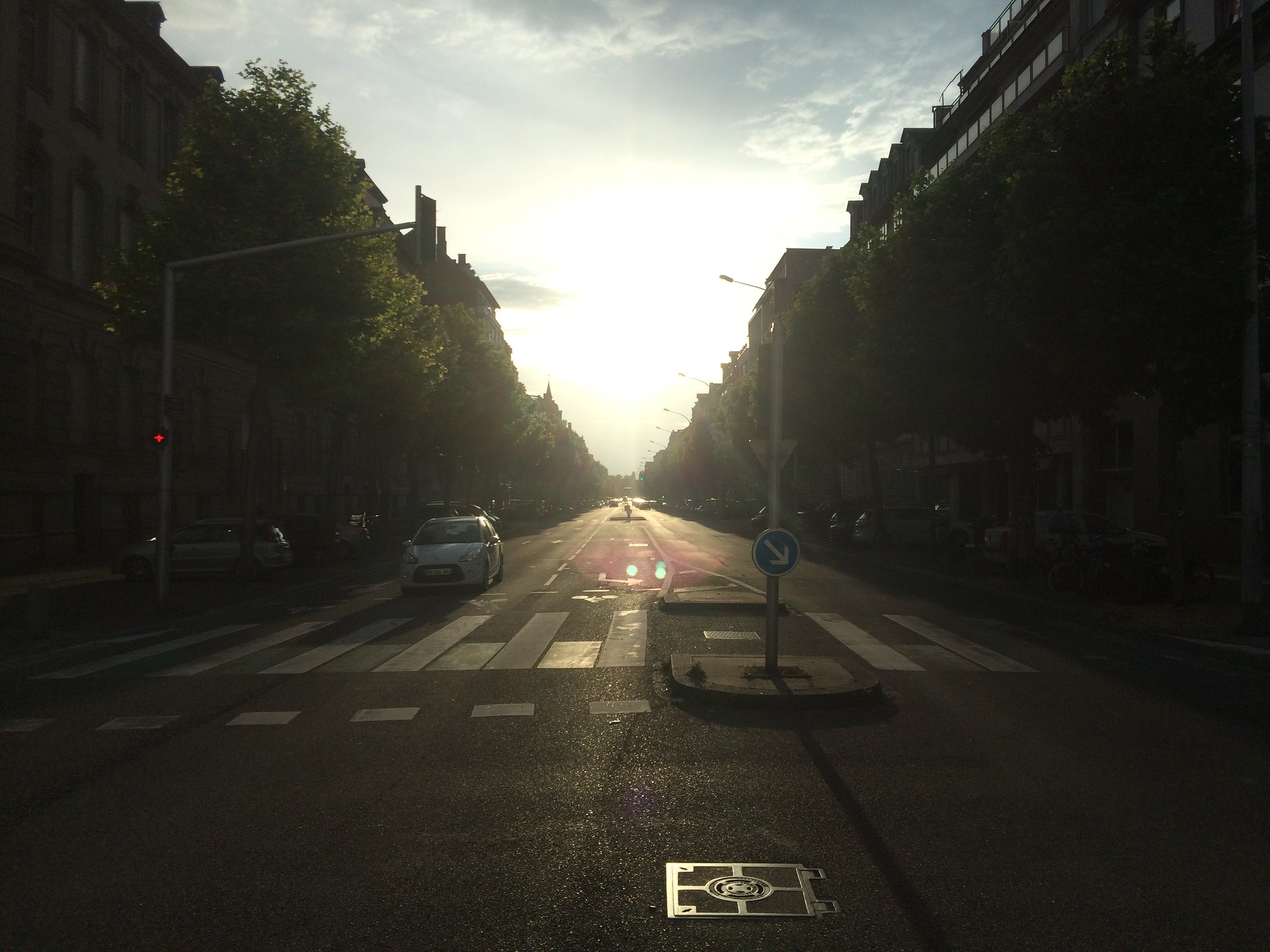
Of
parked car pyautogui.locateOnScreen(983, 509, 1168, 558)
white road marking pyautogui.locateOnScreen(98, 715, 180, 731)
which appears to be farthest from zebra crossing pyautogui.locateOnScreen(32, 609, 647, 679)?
parked car pyautogui.locateOnScreen(983, 509, 1168, 558)

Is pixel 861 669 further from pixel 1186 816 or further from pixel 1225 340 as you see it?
pixel 1225 340

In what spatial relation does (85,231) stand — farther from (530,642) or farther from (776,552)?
(776,552)

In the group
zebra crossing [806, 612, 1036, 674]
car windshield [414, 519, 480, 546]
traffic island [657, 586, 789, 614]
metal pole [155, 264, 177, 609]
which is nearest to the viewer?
zebra crossing [806, 612, 1036, 674]

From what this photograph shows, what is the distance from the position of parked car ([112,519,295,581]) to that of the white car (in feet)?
16.3

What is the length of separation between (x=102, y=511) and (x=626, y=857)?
30.2 meters

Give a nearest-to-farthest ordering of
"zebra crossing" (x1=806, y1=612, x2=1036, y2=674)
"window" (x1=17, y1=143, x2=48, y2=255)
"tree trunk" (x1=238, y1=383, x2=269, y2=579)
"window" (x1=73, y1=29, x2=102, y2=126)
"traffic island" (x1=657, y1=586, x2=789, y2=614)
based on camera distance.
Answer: "zebra crossing" (x1=806, y1=612, x2=1036, y2=674) < "traffic island" (x1=657, y1=586, x2=789, y2=614) < "tree trunk" (x1=238, y1=383, x2=269, y2=579) < "window" (x1=17, y1=143, x2=48, y2=255) < "window" (x1=73, y1=29, x2=102, y2=126)

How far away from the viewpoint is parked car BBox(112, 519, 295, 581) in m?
23.9

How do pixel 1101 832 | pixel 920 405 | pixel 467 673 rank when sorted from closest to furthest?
pixel 1101 832 → pixel 467 673 → pixel 920 405

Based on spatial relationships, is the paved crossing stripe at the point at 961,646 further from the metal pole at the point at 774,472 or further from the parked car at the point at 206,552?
the parked car at the point at 206,552

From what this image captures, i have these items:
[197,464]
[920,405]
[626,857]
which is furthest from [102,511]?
[626,857]

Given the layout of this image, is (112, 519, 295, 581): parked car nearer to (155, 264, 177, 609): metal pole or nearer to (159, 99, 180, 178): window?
(155, 264, 177, 609): metal pole

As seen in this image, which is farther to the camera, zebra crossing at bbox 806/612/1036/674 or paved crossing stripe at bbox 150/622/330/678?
zebra crossing at bbox 806/612/1036/674

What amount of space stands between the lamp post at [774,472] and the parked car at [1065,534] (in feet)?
37.2

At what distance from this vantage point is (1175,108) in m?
16.7
